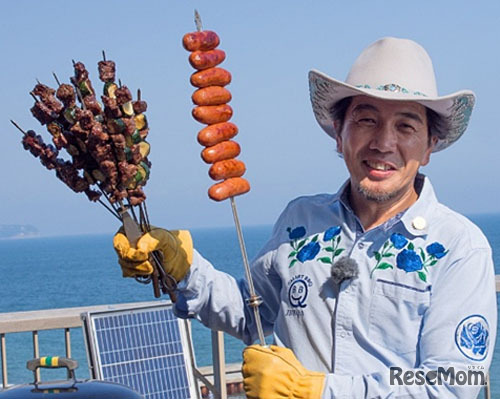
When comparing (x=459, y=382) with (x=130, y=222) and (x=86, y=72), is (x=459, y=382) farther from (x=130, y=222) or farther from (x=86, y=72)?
(x=86, y=72)

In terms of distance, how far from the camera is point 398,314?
6.05 feet

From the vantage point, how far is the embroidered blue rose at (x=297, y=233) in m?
2.06

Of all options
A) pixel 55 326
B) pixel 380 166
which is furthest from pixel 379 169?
pixel 55 326

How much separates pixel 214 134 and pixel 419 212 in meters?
0.50

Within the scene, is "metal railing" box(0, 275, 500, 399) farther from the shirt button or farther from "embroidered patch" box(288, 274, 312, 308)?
the shirt button

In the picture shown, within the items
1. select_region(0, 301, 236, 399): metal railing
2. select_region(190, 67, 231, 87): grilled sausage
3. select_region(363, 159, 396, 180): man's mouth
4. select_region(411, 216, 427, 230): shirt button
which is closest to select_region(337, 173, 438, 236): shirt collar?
select_region(411, 216, 427, 230): shirt button

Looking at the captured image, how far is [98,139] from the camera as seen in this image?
167 cm

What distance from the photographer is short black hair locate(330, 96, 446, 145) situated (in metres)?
1.97

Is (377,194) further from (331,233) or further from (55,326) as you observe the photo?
(55,326)

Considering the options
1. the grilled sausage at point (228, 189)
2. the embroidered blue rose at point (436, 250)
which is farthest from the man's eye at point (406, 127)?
the grilled sausage at point (228, 189)

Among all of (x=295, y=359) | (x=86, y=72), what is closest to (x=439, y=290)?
(x=295, y=359)

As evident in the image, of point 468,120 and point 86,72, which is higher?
point 86,72

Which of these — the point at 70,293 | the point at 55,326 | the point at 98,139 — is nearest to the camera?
the point at 98,139

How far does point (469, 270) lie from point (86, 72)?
35.5 inches
